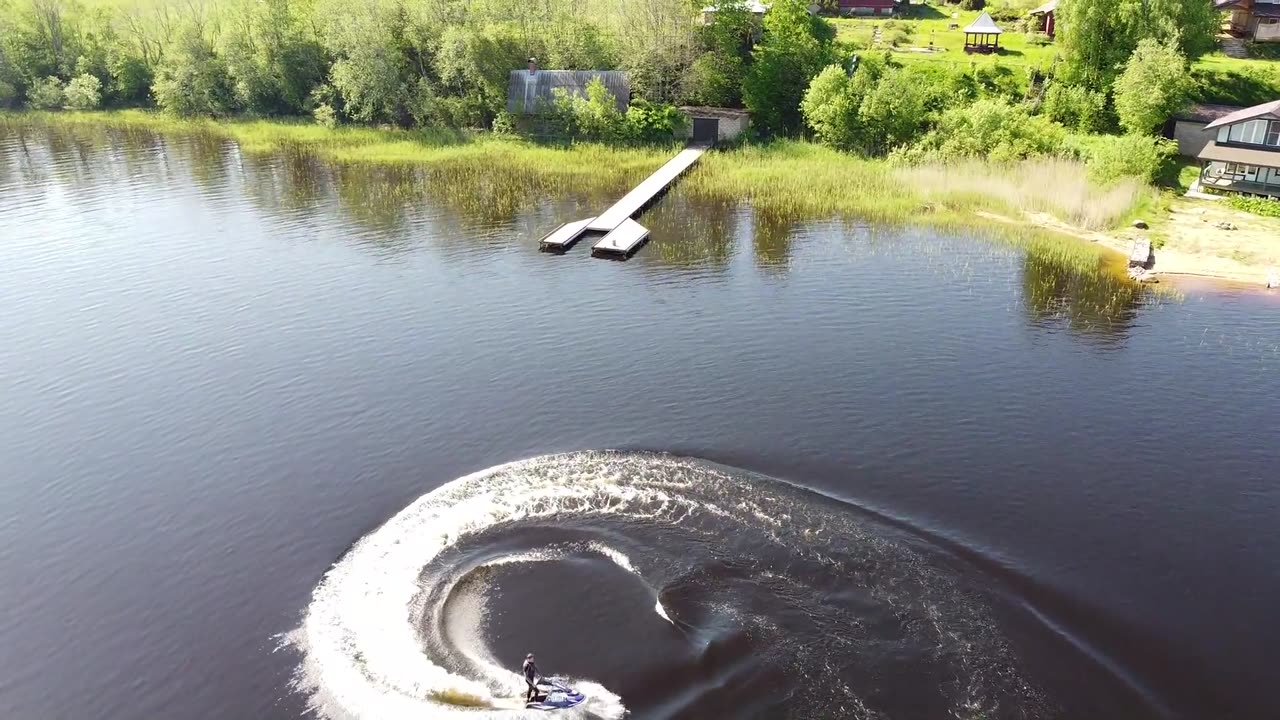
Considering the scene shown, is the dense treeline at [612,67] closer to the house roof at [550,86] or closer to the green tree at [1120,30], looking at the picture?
the green tree at [1120,30]

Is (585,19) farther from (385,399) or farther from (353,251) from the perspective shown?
(385,399)

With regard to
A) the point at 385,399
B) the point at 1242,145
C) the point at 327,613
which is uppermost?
the point at 1242,145

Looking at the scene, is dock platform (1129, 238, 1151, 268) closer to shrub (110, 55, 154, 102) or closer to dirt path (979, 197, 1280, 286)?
dirt path (979, 197, 1280, 286)

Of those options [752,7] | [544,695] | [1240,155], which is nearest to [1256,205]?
[1240,155]

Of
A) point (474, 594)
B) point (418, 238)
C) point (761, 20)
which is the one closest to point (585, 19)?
point (761, 20)

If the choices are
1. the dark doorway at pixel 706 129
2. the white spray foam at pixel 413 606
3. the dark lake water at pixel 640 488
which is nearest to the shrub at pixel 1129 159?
the dark lake water at pixel 640 488

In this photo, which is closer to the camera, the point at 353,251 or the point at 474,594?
the point at 474,594
